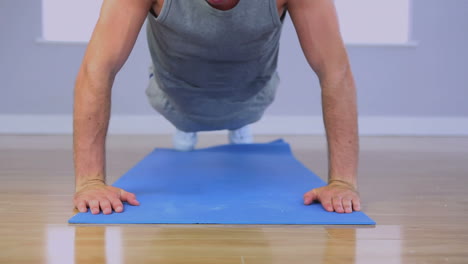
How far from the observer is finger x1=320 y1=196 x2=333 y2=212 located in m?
1.41

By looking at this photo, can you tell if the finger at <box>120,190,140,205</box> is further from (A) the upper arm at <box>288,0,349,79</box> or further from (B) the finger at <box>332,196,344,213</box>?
(A) the upper arm at <box>288,0,349,79</box>

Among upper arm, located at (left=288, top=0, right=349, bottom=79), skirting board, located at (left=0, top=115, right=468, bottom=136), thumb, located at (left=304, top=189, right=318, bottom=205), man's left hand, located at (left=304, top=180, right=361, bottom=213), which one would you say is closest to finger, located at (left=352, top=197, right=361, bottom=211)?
man's left hand, located at (left=304, top=180, right=361, bottom=213)

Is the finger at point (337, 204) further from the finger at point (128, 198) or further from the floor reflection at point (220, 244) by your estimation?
the finger at point (128, 198)

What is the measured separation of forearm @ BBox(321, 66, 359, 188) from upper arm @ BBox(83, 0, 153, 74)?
52 centimetres

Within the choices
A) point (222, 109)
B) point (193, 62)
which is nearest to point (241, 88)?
point (222, 109)

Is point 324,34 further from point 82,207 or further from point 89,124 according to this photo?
point 82,207

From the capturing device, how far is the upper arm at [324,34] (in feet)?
4.97

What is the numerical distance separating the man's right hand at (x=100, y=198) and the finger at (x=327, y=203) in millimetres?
454

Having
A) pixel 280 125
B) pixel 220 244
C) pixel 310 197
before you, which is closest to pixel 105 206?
pixel 220 244

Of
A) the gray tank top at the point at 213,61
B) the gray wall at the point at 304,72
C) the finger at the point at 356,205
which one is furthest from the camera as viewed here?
the gray wall at the point at 304,72

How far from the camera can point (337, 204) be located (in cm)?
141

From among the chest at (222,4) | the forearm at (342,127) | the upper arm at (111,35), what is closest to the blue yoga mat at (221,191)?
the forearm at (342,127)

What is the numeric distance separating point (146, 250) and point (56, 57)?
3644 mm

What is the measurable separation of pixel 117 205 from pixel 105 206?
29mm
